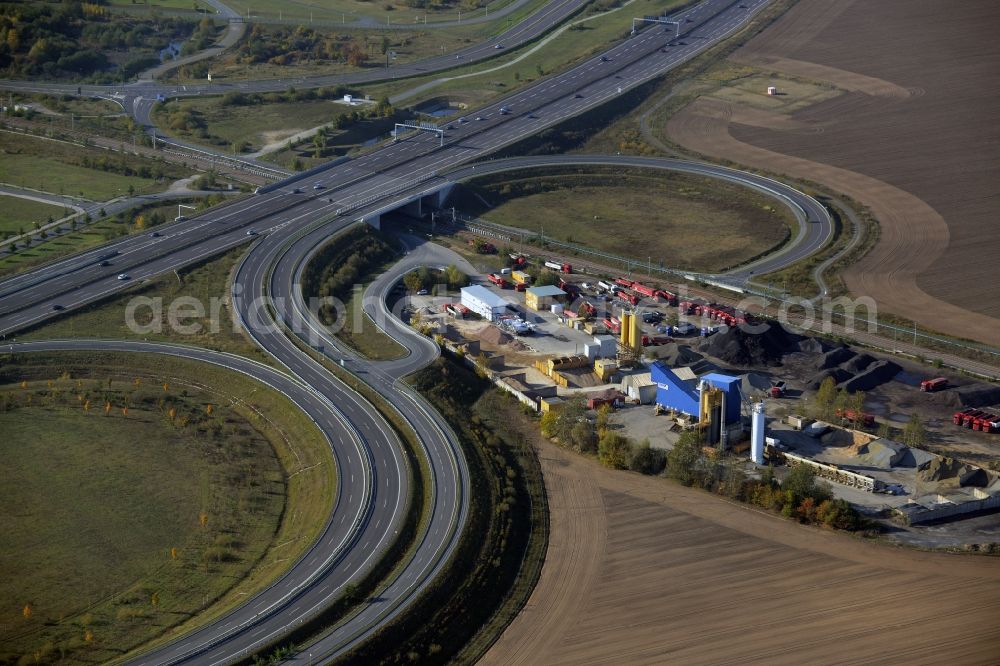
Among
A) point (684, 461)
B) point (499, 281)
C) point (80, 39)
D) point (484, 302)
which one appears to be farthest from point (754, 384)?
point (80, 39)

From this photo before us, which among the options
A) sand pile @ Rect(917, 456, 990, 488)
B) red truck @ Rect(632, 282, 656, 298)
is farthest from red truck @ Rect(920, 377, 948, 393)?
red truck @ Rect(632, 282, 656, 298)

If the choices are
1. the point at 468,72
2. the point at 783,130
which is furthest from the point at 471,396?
the point at 468,72

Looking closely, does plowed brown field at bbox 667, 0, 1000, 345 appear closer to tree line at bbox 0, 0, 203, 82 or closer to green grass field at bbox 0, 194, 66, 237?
green grass field at bbox 0, 194, 66, 237

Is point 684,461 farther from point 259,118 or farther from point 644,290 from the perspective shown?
point 259,118

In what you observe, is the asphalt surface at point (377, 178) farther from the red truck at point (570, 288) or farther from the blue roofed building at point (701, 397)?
the blue roofed building at point (701, 397)

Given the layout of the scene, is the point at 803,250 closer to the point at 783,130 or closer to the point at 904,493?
the point at 783,130

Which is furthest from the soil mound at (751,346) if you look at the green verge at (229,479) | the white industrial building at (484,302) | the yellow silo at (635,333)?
the green verge at (229,479)

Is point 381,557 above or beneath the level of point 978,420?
beneath
